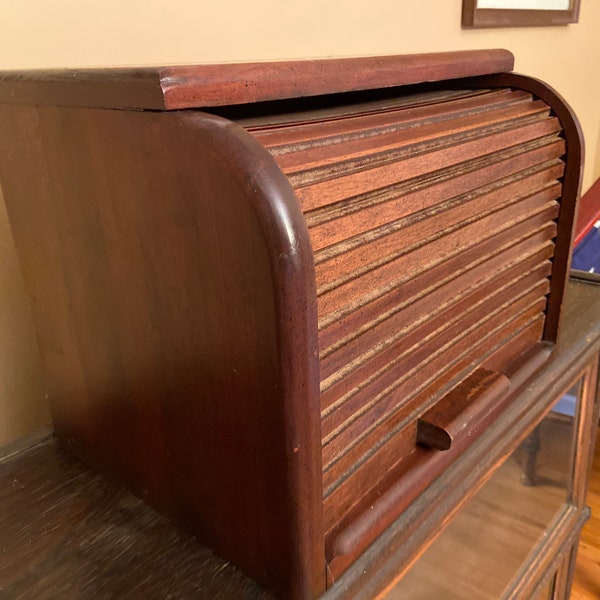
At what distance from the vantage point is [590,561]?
1.80 metres

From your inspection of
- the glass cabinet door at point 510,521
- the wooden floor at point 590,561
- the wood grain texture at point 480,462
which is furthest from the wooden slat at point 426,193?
the wooden floor at point 590,561

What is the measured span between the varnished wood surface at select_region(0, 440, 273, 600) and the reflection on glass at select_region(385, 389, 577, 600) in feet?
0.78

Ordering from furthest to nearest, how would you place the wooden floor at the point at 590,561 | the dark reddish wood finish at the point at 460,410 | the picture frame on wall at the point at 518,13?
the wooden floor at the point at 590,561 < the picture frame on wall at the point at 518,13 < the dark reddish wood finish at the point at 460,410

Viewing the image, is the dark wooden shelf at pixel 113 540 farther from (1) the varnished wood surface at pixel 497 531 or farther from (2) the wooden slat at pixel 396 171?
(2) the wooden slat at pixel 396 171

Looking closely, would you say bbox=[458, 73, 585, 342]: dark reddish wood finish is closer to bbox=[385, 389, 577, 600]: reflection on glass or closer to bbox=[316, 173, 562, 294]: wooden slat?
bbox=[316, 173, 562, 294]: wooden slat

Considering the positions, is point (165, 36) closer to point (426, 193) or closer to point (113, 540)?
point (426, 193)

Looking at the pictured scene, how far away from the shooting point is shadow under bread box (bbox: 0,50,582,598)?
452mm

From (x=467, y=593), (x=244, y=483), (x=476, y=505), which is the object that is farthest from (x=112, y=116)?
(x=467, y=593)

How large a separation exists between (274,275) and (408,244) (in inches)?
8.3

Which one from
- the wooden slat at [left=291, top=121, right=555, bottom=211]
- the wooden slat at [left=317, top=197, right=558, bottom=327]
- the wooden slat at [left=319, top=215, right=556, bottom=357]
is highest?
the wooden slat at [left=291, top=121, right=555, bottom=211]

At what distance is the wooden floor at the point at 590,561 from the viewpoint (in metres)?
1.71

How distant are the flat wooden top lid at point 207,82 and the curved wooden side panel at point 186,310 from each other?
2 cm

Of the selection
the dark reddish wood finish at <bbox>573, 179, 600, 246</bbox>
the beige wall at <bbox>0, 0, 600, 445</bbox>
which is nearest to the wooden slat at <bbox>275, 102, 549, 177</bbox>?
the beige wall at <bbox>0, 0, 600, 445</bbox>

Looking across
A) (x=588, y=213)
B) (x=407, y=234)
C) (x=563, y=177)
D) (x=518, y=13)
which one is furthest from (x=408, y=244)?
(x=588, y=213)
